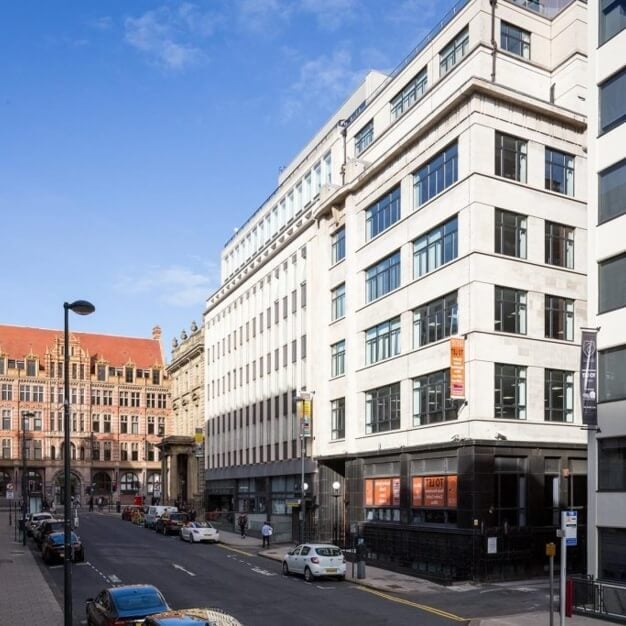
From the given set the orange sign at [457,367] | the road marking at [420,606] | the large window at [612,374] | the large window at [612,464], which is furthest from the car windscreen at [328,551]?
the large window at [612,374]

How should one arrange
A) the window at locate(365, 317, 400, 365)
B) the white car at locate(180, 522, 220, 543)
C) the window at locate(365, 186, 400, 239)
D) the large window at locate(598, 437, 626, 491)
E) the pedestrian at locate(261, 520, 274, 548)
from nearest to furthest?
the large window at locate(598, 437, 626, 491)
the window at locate(365, 317, 400, 365)
the window at locate(365, 186, 400, 239)
the pedestrian at locate(261, 520, 274, 548)
the white car at locate(180, 522, 220, 543)

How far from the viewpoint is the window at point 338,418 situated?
51.9 meters

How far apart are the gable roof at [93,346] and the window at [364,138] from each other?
9174 cm

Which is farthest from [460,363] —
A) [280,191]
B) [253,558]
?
[280,191]

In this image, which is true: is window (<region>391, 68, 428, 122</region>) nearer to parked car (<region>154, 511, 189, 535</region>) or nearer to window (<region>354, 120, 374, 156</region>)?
window (<region>354, 120, 374, 156</region>)

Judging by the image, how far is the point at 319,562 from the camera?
3659cm

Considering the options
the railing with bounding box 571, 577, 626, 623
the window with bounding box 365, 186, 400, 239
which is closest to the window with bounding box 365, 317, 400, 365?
the window with bounding box 365, 186, 400, 239

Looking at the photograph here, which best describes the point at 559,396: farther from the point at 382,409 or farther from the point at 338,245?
the point at 338,245

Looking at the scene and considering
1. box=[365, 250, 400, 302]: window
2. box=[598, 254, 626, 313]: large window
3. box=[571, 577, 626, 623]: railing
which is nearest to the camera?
box=[571, 577, 626, 623]: railing

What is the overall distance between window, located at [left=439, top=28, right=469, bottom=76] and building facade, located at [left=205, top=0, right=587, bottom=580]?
10 cm

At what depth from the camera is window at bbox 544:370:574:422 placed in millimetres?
40719

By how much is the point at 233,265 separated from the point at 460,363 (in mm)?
45253

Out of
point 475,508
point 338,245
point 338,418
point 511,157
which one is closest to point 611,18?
point 511,157

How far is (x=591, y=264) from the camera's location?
103 feet
